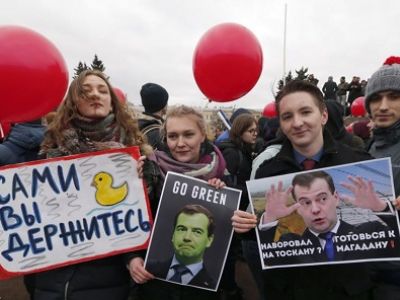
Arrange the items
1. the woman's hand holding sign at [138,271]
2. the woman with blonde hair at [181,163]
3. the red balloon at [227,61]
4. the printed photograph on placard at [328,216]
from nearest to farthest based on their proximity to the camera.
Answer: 1. the printed photograph on placard at [328,216]
2. the woman's hand holding sign at [138,271]
3. the woman with blonde hair at [181,163]
4. the red balloon at [227,61]

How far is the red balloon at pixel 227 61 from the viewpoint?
14.8 feet

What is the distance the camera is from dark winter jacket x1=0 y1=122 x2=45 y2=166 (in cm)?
247

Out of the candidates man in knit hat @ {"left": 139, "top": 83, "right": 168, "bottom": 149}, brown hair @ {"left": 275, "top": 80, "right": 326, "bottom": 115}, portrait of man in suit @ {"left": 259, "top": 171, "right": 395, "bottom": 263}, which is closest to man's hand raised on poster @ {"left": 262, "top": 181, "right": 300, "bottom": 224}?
portrait of man in suit @ {"left": 259, "top": 171, "right": 395, "bottom": 263}

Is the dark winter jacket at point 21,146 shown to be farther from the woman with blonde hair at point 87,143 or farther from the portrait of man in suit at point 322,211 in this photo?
the portrait of man in suit at point 322,211

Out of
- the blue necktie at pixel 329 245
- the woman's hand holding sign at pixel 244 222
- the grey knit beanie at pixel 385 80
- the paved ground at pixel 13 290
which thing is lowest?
the paved ground at pixel 13 290

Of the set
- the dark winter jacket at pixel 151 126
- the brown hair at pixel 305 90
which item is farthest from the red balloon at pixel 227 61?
the brown hair at pixel 305 90

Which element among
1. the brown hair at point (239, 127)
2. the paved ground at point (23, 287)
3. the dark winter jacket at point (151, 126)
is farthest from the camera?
the brown hair at point (239, 127)

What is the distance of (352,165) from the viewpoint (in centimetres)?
172

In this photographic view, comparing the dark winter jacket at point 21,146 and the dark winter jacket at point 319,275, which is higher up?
the dark winter jacket at point 21,146

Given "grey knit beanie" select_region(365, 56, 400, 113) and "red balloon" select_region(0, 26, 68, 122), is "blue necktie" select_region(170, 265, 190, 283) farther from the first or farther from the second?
"red balloon" select_region(0, 26, 68, 122)

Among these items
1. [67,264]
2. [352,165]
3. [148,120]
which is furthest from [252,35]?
[67,264]

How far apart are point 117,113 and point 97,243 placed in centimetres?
75

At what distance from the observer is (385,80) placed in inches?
78.4

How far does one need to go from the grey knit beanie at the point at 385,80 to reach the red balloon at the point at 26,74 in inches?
86.4
